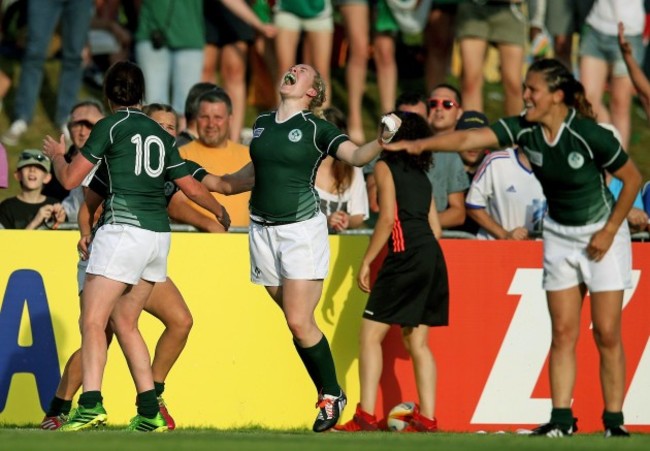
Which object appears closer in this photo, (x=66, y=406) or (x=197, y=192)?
(x=197, y=192)

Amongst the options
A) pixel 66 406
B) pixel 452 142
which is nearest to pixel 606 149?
pixel 452 142

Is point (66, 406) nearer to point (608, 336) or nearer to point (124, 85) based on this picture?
point (124, 85)

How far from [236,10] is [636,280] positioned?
4.87m

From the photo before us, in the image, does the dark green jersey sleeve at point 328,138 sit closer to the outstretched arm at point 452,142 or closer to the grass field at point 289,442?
the outstretched arm at point 452,142

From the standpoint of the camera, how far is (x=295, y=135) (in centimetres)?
992

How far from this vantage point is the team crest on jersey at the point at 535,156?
952 centimetres

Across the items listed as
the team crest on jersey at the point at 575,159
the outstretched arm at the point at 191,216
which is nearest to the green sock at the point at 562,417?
the team crest on jersey at the point at 575,159

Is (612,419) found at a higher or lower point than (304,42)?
lower

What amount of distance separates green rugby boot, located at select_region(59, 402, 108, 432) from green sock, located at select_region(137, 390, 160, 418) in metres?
0.30

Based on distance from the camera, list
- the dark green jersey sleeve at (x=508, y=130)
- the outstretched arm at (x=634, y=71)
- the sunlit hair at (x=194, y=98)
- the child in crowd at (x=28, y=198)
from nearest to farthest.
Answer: the dark green jersey sleeve at (x=508, y=130) → the child in crowd at (x=28, y=198) → the outstretched arm at (x=634, y=71) → the sunlit hair at (x=194, y=98)

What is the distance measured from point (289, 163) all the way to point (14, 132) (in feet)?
19.3

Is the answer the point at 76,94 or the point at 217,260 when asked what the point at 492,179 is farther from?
the point at 76,94

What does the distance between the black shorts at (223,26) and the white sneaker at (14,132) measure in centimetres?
197

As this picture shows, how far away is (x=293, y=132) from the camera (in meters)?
9.94
